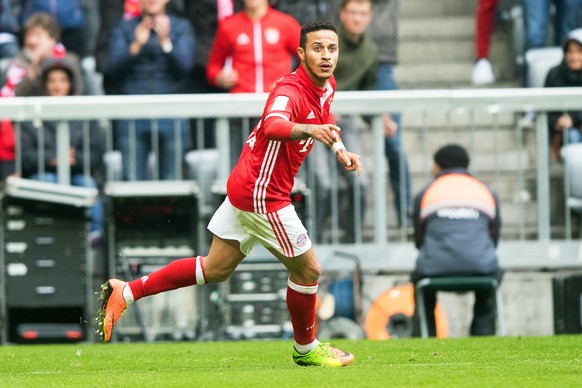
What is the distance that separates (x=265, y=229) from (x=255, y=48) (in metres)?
5.92

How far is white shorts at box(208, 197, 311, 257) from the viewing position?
9.16m

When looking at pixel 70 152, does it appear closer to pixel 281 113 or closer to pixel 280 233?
pixel 280 233

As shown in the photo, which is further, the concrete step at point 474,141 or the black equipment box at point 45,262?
the concrete step at point 474,141

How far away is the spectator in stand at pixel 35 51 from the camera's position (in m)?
15.5

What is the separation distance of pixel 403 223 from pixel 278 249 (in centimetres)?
498

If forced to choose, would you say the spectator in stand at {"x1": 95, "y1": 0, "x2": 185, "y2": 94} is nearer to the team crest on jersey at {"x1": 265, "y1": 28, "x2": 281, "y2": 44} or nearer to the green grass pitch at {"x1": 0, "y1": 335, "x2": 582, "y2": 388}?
the team crest on jersey at {"x1": 265, "y1": 28, "x2": 281, "y2": 44}

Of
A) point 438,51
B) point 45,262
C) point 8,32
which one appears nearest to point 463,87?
point 438,51

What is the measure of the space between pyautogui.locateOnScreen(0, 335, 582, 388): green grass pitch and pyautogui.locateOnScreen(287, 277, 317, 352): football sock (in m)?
0.24

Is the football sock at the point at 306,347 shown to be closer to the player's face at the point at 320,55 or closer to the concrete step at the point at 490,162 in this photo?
the player's face at the point at 320,55

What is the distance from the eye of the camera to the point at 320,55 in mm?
8992

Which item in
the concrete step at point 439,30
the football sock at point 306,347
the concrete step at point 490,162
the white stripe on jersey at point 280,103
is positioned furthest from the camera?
the concrete step at point 439,30

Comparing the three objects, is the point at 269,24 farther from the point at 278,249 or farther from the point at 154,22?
the point at 278,249

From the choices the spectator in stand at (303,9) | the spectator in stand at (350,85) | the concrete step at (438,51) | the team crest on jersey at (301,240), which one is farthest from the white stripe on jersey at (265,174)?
the concrete step at (438,51)

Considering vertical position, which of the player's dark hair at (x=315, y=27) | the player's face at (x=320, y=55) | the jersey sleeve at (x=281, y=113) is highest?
the player's dark hair at (x=315, y=27)
